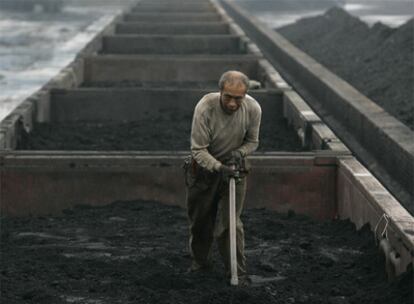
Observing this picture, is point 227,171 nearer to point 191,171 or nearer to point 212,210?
point 191,171

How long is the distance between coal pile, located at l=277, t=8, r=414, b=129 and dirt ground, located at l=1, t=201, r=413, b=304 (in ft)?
20.5

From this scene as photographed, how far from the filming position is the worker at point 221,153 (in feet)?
25.2

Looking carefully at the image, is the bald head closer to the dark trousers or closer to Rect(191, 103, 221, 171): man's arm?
Rect(191, 103, 221, 171): man's arm

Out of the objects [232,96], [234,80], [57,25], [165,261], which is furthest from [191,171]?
[57,25]

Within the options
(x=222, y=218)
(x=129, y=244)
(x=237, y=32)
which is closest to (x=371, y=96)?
(x=237, y=32)

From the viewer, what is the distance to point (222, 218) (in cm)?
805

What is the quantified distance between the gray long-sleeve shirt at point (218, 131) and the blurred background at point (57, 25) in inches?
472

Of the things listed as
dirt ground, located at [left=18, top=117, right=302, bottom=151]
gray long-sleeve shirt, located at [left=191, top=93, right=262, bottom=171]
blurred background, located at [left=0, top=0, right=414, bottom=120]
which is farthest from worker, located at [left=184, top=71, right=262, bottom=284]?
blurred background, located at [left=0, top=0, right=414, bottom=120]

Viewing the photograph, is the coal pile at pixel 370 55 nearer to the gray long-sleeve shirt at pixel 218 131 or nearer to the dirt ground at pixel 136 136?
the dirt ground at pixel 136 136

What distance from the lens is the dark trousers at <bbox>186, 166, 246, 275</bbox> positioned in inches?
314

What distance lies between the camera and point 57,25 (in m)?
47.8

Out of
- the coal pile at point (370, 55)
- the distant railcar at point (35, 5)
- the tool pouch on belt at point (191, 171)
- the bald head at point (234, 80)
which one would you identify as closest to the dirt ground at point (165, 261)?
the tool pouch on belt at point (191, 171)

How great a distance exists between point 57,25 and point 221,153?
4070 cm

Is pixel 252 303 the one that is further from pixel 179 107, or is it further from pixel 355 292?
pixel 179 107
